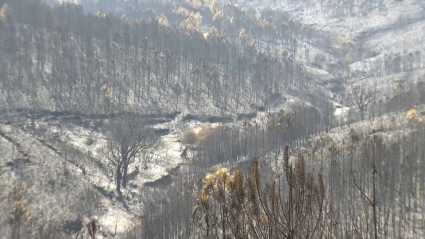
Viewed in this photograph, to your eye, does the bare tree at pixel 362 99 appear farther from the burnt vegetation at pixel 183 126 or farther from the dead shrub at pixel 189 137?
the dead shrub at pixel 189 137

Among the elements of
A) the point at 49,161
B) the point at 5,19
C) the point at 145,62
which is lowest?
the point at 49,161

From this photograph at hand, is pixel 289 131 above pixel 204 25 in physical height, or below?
below

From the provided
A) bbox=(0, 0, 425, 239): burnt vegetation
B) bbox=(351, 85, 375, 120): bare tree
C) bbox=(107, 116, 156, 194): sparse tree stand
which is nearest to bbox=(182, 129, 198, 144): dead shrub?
bbox=(0, 0, 425, 239): burnt vegetation

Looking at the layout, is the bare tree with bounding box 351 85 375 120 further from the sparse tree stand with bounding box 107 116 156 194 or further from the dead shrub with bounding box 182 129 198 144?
the sparse tree stand with bounding box 107 116 156 194

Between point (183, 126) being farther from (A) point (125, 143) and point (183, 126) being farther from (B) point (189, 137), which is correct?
(A) point (125, 143)

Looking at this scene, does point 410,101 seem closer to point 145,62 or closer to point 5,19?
point 145,62

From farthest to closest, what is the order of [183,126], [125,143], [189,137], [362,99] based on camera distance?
[362,99]
[183,126]
[189,137]
[125,143]

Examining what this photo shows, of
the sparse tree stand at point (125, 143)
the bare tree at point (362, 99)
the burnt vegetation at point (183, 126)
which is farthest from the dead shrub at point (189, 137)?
the bare tree at point (362, 99)

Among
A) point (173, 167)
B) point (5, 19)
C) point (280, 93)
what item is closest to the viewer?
point (173, 167)

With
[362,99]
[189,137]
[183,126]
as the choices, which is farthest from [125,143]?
[362,99]

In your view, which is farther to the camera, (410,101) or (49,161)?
(410,101)

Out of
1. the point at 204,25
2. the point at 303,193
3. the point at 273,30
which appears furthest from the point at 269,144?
the point at 204,25
